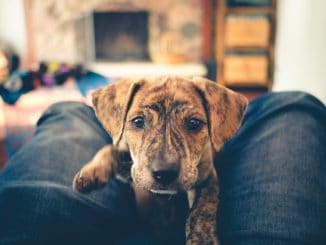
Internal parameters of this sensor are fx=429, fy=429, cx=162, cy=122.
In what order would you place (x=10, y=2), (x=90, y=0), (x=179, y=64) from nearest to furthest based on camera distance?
(x=179, y=64)
(x=90, y=0)
(x=10, y=2)

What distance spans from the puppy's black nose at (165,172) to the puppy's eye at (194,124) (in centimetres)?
21

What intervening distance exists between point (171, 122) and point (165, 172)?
23 centimetres

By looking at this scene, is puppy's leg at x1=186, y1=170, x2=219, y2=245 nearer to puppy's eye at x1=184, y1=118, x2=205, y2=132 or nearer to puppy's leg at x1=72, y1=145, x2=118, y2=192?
puppy's eye at x1=184, y1=118, x2=205, y2=132

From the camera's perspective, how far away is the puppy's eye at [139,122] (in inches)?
60.1

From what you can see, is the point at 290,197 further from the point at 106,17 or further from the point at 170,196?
the point at 106,17

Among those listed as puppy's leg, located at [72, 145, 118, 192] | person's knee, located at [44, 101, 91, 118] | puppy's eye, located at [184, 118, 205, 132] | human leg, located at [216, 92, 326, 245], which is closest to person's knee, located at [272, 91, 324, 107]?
human leg, located at [216, 92, 326, 245]

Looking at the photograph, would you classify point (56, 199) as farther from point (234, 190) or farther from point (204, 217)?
point (234, 190)

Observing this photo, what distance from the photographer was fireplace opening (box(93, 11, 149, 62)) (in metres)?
6.15

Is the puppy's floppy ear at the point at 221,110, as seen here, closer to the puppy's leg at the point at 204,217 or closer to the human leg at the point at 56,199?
the puppy's leg at the point at 204,217

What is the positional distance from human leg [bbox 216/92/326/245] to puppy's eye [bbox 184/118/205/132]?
215 mm

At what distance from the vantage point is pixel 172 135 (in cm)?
144

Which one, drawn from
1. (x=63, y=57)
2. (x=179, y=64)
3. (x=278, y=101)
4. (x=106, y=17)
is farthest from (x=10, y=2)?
(x=278, y=101)

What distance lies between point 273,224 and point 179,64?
465 cm

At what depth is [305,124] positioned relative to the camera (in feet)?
5.20
